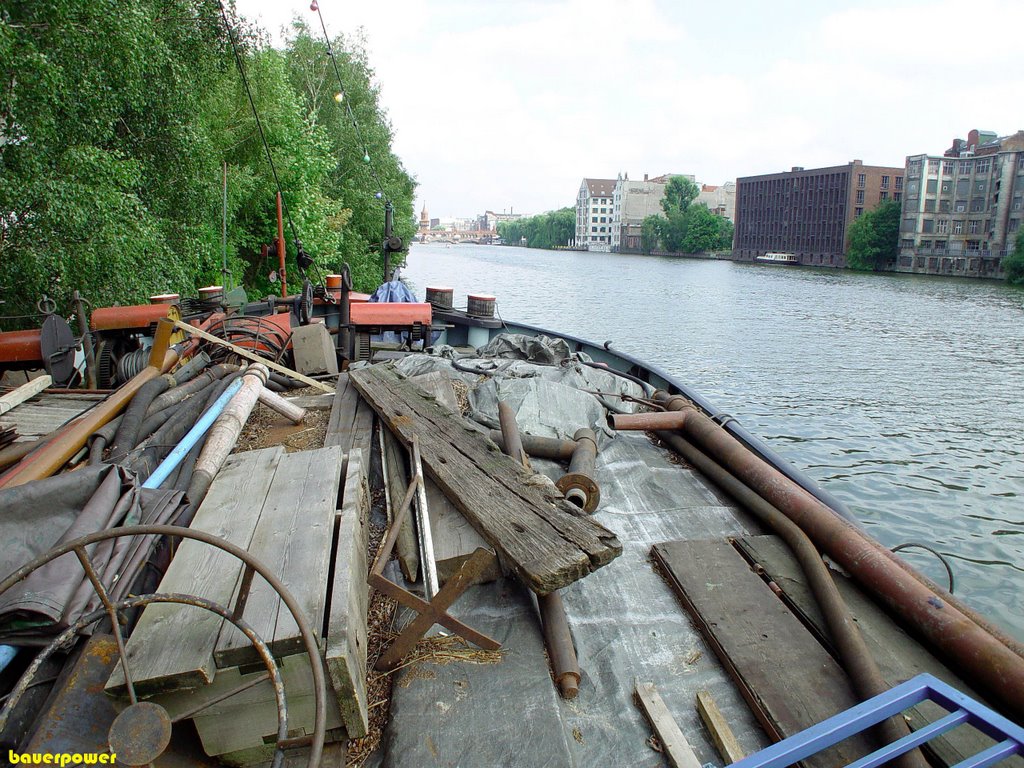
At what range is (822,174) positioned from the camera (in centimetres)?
8744

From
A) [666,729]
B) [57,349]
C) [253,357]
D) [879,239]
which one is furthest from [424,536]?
[879,239]

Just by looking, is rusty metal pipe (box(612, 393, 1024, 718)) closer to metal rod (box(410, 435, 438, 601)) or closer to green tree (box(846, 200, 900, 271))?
metal rod (box(410, 435, 438, 601))

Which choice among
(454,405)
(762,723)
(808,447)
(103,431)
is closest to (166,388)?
(103,431)

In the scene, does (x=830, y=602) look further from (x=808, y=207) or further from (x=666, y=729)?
(x=808, y=207)

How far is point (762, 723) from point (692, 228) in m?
107

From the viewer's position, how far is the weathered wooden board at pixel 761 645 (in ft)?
8.84

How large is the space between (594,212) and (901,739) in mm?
165692

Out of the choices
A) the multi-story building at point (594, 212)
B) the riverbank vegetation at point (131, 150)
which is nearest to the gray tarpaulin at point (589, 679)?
the riverbank vegetation at point (131, 150)

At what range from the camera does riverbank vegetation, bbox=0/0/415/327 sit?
810 centimetres

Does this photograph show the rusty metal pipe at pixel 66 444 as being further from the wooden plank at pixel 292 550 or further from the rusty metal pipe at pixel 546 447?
the rusty metal pipe at pixel 546 447

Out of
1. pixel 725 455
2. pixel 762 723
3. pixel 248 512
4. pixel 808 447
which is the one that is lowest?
pixel 808 447

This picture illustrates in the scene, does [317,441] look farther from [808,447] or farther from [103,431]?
[808,447]

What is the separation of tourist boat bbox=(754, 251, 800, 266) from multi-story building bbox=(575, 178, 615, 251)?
69.6 metres

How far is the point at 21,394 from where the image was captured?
579 cm
